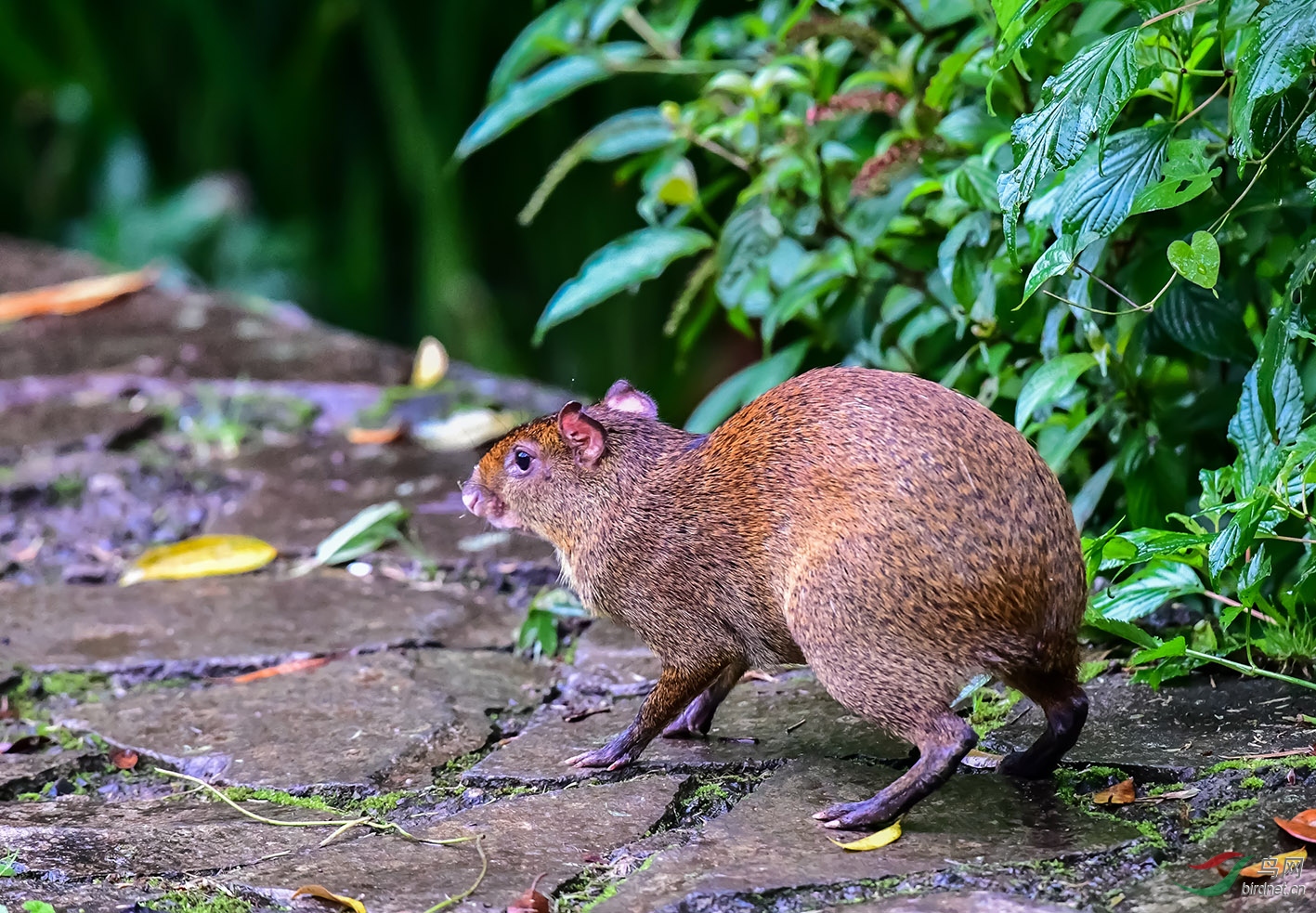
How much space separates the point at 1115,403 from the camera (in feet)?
10.8

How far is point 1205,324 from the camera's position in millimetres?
2990

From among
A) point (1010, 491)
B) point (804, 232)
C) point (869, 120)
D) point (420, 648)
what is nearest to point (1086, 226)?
point (1010, 491)

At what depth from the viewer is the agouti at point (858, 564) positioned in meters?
2.50

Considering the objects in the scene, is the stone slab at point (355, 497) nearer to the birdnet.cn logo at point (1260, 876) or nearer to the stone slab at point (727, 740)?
the stone slab at point (727, 740)

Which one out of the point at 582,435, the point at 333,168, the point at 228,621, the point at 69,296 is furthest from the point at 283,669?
the point at 333,168

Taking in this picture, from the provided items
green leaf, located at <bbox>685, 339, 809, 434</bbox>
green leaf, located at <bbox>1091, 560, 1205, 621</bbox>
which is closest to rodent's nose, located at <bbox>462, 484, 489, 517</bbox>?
green leaf, located at <bbox>685, 339, 809, 434</bbox>

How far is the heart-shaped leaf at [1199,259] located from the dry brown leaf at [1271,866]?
0.93 meters

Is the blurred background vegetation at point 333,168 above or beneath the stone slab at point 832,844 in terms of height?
above

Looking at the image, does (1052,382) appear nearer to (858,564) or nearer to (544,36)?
(858,564)

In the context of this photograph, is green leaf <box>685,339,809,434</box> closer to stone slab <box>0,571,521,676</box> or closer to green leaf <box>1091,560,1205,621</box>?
stone slab <box>0,571,521,676</box>

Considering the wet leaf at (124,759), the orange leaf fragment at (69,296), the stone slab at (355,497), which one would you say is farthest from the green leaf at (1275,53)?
the orange leaf fragment at (69,296)

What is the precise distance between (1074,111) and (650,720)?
1383 millimetres

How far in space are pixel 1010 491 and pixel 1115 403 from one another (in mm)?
890

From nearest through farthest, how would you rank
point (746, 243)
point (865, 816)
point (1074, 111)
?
point (1074, 111), point (865, 816), point (746, 243)
